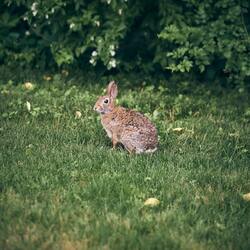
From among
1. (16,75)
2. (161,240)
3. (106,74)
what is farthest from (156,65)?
(161,240)

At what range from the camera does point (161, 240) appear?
461 cm

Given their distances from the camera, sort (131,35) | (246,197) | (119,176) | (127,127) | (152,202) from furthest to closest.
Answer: (131,35), (127,127), (119,176), (246,197), (152,202)

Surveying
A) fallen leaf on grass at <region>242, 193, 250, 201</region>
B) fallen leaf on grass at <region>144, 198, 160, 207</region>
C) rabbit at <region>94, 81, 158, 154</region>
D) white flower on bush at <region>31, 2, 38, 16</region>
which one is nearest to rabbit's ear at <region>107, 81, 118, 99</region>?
rabbit at <region>94, 81, 158, 154</region>

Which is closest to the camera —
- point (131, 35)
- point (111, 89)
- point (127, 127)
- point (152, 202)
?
point (152, 202)

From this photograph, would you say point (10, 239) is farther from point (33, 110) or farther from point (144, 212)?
point (33, 110)

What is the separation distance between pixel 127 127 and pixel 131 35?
3509mm

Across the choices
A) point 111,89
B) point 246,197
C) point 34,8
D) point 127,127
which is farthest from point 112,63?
point 246,197

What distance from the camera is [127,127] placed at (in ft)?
21.5

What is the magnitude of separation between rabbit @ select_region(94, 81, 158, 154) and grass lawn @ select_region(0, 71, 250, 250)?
11 centimetres

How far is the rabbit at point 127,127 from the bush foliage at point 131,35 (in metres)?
1.88

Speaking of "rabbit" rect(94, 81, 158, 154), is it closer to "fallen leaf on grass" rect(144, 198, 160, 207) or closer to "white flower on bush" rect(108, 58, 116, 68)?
"fallen leaf on grass" rect(144, 198, 160, 207)

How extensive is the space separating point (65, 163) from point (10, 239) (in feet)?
5.27

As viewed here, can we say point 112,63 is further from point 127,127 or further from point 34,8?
point 127,127

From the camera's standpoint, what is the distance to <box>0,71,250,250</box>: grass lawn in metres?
4.70
